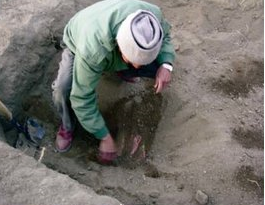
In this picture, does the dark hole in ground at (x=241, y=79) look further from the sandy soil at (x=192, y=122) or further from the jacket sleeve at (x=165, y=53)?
the jacket sleeve at (x=165, y=53)

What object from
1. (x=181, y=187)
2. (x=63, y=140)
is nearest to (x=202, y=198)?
(x=181, y=187)

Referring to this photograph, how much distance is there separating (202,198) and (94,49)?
0.81 meters

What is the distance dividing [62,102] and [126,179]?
0.48m

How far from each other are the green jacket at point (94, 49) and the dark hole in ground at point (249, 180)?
0.63m

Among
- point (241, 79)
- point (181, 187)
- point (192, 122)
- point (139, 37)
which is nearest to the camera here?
point (139, 37)

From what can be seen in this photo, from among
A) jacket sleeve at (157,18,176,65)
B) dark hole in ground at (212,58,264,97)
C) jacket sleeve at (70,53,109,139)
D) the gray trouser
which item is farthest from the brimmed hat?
dark hole in ground at (212,58,264,97)

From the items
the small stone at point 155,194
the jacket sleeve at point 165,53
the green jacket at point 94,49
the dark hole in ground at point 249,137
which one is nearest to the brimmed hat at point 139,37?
the green jacket at point 94,49

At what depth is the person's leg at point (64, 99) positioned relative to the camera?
103 inches

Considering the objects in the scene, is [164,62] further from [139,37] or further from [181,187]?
[181,187]

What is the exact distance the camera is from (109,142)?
268cm

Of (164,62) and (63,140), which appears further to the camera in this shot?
(63,140)

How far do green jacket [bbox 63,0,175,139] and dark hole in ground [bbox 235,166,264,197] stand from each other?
0.63m

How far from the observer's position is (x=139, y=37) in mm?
2148

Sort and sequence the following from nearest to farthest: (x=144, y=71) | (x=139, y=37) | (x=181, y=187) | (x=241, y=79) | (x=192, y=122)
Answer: (x=139, y=37) → (x=181, y=187) → (x=144, y=71) → (x=192, y=122) → (x=241, y=79)
